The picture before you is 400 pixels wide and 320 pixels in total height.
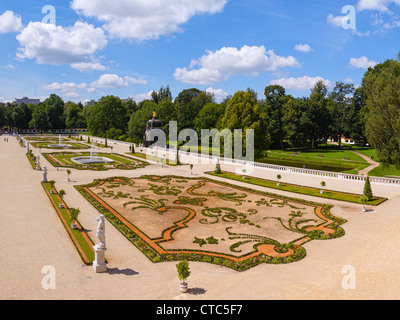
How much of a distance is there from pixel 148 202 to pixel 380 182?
89.4 ft

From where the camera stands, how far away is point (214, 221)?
21359 mm

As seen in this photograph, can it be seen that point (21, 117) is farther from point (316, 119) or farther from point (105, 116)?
point (316, 119)

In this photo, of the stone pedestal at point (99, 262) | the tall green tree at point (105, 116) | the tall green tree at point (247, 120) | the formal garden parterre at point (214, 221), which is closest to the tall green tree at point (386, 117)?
the tall green tree at point (247, 120)

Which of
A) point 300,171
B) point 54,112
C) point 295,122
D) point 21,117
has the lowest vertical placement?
point 300,171

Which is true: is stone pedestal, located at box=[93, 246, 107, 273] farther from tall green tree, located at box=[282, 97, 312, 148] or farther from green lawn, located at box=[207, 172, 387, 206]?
tall green tree, located at box=[282, 97, 312, 148]

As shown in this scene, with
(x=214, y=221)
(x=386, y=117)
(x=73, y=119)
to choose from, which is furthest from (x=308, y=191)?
(x=73, y=119)

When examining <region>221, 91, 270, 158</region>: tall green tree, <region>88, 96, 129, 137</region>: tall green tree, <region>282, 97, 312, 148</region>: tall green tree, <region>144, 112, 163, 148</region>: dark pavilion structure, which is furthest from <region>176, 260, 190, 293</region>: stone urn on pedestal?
<region>88, 96, 129, 137</region>: tall green tree

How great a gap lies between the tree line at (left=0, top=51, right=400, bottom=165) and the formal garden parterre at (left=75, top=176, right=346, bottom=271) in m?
18.0

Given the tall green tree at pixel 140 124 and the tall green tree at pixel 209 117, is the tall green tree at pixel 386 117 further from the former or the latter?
the tall green tree at pixel 140 124

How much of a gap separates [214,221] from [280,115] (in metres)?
64.3

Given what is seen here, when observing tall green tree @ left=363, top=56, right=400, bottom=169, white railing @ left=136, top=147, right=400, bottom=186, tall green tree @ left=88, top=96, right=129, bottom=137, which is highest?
tall green tree @ left=88, top=96, right=129, bottom=137

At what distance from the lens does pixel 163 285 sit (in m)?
12.7

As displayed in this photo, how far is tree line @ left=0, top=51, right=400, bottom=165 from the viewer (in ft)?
120

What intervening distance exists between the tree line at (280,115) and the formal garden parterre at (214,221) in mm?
17957
